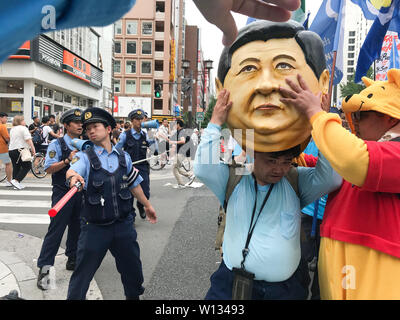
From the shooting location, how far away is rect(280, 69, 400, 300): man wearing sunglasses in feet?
4.26

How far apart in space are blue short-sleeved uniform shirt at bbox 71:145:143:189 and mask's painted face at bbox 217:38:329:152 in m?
1.66

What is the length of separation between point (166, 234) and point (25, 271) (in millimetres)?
2093

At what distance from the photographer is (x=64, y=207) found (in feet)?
11.3

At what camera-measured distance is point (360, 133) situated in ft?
5.41

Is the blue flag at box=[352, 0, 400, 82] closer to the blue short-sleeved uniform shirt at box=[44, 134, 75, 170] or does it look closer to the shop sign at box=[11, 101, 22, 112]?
the blue short-sleeved uniform shirt at box=[44, 134, 75, 170]

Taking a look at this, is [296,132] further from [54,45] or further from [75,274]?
[54,45]

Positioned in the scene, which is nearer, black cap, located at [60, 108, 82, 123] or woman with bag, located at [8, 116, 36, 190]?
black cap, located at [60, 108, 82, 123]

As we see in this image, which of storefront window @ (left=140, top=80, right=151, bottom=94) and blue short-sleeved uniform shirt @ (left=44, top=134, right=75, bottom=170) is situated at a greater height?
storefront window @ (left=140, top=80, right=151, bottom=94)

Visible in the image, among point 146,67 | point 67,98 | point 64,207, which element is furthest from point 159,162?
point 146,67

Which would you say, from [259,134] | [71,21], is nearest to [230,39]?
[71,21]

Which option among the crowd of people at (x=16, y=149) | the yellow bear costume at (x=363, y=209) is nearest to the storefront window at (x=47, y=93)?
the crowd of people at (x=16, y=149)

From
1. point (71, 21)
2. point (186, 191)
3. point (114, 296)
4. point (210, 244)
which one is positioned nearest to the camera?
point (71, 21)

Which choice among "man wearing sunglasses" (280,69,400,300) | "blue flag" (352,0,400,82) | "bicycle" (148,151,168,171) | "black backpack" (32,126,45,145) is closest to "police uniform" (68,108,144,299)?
"man wearing sunglasses" (280,69,400,300)

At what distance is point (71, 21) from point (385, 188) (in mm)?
1294
